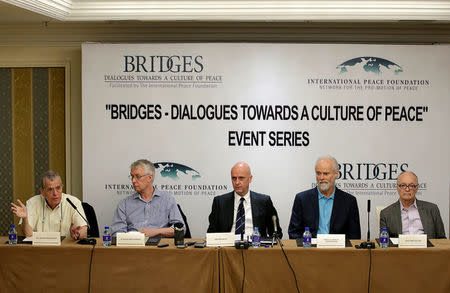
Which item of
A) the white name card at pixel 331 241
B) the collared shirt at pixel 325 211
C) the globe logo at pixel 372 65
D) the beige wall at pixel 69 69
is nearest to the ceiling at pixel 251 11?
the globe logo at pixel 372 65

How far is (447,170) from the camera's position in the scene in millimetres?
5805

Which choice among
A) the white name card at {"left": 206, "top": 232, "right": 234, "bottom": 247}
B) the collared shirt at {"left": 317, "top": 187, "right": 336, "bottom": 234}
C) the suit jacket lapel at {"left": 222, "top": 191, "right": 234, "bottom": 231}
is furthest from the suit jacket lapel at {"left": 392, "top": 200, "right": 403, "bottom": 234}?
the white name card at {"left": 206, "top": 232, "right": 234, "bottom": 247}

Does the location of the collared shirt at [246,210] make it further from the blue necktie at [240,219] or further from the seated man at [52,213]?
the seated man at [52,213]

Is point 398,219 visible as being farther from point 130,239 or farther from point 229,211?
point 130,239

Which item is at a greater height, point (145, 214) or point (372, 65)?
point (372, 65)

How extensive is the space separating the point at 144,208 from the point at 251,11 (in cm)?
222

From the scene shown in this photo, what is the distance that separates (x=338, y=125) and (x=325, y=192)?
1.15 metres

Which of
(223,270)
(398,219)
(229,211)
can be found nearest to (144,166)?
(229,211)

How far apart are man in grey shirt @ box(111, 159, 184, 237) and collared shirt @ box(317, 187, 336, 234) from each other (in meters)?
1.23

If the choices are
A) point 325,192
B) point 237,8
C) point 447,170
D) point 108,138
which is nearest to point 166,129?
point 108,138

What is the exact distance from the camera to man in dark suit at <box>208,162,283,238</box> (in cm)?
490

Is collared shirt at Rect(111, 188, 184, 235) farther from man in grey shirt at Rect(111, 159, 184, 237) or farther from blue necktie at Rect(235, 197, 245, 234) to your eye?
blue necktie at Rect(235, 197, 245, 234)

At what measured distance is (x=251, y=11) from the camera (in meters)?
5.64

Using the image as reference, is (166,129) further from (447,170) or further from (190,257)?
(447,170)
